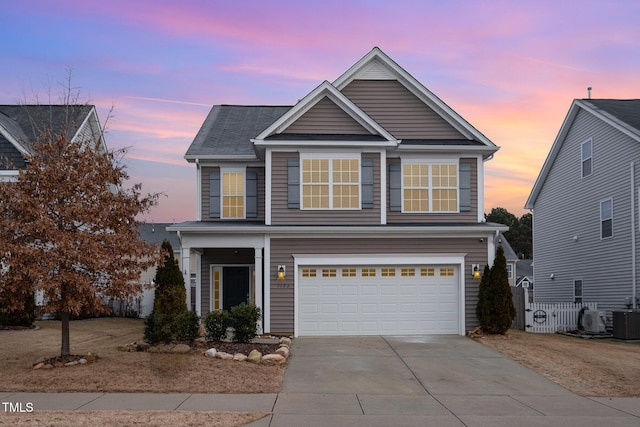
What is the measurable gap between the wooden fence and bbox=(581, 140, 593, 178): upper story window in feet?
18.5

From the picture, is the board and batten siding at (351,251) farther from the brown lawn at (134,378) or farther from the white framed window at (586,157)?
the white framed window at (586,157)

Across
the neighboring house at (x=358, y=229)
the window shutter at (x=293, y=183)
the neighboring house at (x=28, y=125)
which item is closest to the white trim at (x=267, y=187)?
the neighboring house at (x=358, y=229)

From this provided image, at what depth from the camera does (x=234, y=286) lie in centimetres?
2303

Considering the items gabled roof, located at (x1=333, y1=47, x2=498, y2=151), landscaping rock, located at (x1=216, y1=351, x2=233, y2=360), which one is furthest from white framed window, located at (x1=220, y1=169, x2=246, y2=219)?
landscaping rock, located at (x1=216, y1=351, x2=233, y2=360)

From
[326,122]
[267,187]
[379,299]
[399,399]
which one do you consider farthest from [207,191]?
[399,399]

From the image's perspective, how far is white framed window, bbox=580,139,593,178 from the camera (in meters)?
25.4

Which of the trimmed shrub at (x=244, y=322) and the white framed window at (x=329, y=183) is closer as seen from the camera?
the trimmed shrub at (x=244, y=322)

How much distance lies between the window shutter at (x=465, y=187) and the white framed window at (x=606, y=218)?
20.1 ft

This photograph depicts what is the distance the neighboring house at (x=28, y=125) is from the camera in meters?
23.6

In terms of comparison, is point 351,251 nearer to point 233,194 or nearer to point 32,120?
point 233,194

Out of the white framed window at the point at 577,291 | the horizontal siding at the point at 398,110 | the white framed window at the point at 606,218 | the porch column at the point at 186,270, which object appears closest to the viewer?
the porch column at the point at 186,270

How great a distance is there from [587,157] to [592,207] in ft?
6.38

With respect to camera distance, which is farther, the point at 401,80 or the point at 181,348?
the point at 401,80

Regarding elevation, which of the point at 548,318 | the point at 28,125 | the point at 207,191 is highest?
the point at 28,125
